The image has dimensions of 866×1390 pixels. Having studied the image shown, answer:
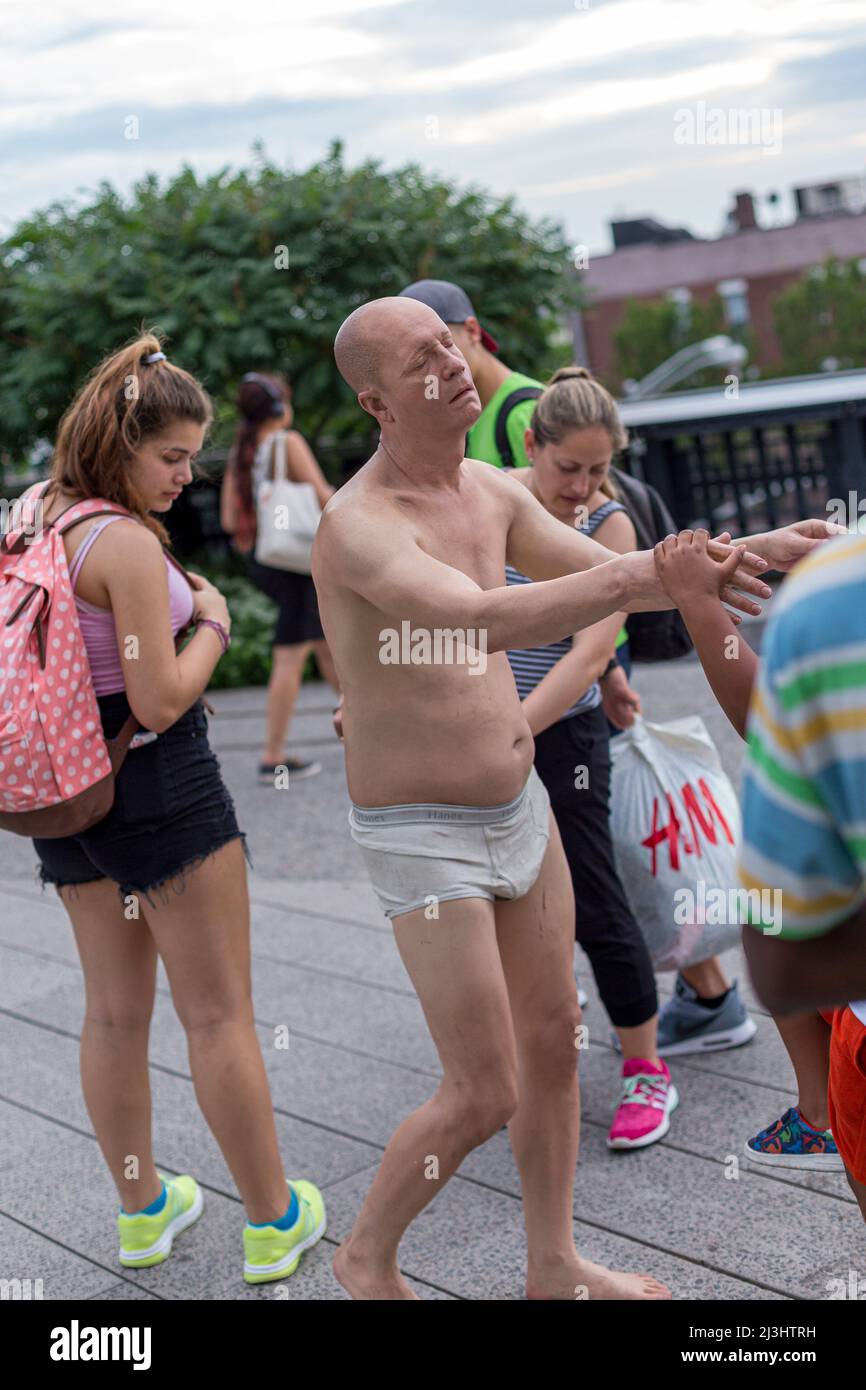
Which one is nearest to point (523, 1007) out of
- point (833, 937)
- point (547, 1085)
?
point (547, 1085)

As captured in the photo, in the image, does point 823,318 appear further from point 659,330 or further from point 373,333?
point 373,333

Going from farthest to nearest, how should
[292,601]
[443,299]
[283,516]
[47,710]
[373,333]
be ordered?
[292,601], [283,516], [443,299], [47,710], [373,333]

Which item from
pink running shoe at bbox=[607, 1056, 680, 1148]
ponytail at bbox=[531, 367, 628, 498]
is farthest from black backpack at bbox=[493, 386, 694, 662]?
pink running shoe at bbox=[607, 1056, 680, 1148]

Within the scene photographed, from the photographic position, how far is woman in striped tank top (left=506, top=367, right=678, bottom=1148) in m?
3.62

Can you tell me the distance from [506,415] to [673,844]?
1.26 meters

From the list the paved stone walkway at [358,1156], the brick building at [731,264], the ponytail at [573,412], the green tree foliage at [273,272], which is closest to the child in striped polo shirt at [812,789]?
the paved stone walkway at [358,1156]

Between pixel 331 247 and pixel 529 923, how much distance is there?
9433mm

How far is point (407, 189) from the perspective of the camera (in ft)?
39.2

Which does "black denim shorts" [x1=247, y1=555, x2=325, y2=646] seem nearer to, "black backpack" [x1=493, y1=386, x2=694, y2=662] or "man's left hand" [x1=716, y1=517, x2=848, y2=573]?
"black backpack" [x1=493, y1=386, x2=694, y2=662]

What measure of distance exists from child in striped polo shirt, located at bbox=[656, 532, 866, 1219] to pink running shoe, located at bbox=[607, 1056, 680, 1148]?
2424 mm

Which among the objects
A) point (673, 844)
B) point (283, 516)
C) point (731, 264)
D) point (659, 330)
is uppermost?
point (731, 264)

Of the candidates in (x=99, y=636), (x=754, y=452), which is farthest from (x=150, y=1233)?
(x=754, y=452)

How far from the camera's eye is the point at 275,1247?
132 inches
